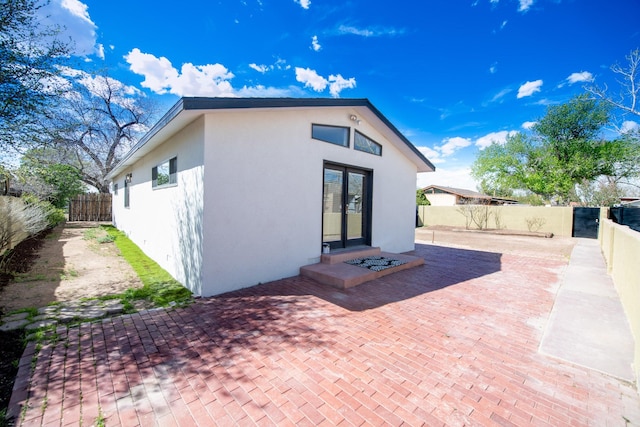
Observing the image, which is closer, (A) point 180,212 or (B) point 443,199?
(A) point 180,212

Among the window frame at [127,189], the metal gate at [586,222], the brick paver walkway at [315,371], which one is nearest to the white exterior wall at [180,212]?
the brick paver walkway at [315,371]

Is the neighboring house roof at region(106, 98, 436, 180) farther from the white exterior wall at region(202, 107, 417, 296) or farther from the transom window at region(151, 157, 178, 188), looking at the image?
the transom window at region(151, 157, 178, 188)

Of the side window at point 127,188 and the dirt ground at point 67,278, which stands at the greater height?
the side window at point 127,188

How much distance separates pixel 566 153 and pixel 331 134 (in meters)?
29.1

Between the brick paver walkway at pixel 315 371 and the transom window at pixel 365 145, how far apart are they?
190 inches

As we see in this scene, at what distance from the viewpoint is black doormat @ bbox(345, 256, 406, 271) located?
652 cm

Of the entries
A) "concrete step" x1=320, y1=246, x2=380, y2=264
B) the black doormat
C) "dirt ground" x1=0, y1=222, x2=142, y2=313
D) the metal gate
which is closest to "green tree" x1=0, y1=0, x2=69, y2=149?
"dirt ground" x1=0, y1=222, x2=142, y2=313

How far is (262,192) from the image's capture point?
5480 millimetres

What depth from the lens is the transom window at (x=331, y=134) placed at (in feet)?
21.7

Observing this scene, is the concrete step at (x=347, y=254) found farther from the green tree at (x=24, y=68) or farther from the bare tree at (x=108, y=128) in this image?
the bare tree at (x=108, y=128)

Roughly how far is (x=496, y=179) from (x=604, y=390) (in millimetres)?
32647

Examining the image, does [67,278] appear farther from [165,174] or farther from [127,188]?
[127,188]

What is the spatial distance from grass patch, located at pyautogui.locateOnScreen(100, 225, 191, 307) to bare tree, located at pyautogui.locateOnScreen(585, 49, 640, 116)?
17.6 m

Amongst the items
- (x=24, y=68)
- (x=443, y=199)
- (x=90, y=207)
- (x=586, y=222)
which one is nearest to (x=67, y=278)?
(x=24, y=68)
